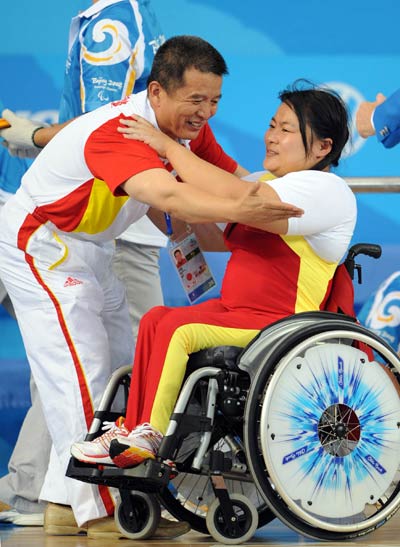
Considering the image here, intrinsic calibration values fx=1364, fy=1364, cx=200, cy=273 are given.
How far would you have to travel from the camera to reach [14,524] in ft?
12.4

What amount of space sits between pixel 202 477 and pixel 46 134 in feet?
3.76

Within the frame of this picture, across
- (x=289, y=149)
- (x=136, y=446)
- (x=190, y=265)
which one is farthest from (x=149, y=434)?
(x=289, y=149)

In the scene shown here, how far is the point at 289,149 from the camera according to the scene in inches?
133

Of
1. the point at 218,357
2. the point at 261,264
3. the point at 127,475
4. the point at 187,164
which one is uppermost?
the point at 187,164

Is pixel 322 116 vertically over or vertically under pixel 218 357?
over

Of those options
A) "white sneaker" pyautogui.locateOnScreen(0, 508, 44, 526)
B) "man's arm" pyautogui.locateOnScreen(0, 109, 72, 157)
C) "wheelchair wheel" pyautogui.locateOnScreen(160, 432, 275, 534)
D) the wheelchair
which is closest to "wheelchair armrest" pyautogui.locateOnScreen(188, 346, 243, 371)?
the wheelchair

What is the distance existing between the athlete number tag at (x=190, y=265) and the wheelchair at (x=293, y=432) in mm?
492

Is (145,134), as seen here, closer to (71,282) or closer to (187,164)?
(187,164)

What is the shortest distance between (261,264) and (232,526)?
0.63 meters

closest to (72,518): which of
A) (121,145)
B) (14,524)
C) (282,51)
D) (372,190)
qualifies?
(14,524)

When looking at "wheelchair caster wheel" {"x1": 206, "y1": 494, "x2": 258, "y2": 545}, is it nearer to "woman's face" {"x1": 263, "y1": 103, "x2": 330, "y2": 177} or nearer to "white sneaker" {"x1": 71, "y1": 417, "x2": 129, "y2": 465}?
"white sneaker" {"x1": 71, "y1": 417, "x2": 129, "y2": 465}

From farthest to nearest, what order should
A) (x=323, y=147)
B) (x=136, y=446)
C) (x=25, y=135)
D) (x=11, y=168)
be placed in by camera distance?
1. (x=11, y=168)
2. (x=25, y=135)
3. (x=323, y=147)
4. (x=136, y=446)

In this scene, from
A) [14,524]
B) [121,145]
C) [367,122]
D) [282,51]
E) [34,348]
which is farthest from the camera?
[282,51]

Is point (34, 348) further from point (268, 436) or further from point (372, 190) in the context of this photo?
point (372, 190)
